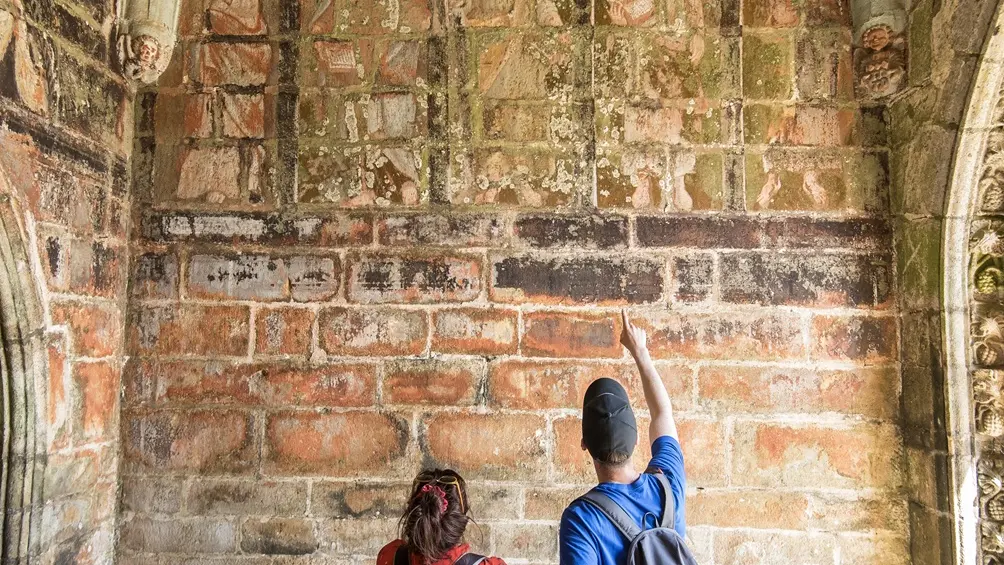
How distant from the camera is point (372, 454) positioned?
3088 millimetres

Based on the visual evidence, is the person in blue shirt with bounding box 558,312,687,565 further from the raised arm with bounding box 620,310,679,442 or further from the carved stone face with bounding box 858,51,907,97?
the carved stone face with bounding box 858,51,907,97

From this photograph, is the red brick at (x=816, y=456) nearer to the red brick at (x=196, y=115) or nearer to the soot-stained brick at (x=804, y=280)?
the soot-stained brick at (x=804, y=280)

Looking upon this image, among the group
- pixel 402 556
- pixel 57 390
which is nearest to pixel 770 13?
pixel 402 556

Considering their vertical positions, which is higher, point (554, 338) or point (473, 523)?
point (554, 338)

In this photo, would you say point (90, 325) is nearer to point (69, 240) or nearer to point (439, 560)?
point (69, 240)

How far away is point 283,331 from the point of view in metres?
3.14

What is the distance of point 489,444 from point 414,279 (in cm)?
85

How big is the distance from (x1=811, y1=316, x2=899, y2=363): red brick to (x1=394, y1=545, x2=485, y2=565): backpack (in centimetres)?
197

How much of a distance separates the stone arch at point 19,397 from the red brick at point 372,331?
112 centimetres

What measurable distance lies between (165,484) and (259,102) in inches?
73.1

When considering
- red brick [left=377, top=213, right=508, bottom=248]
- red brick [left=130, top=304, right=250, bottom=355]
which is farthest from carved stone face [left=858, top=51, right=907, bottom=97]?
red brick [left=130, top=304, right=250, bottom=355]

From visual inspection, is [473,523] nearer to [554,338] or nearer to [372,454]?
[372,454]

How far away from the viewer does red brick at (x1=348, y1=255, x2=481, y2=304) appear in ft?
10.3

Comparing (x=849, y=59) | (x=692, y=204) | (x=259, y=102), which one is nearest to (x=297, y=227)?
(x=259, y=102)
